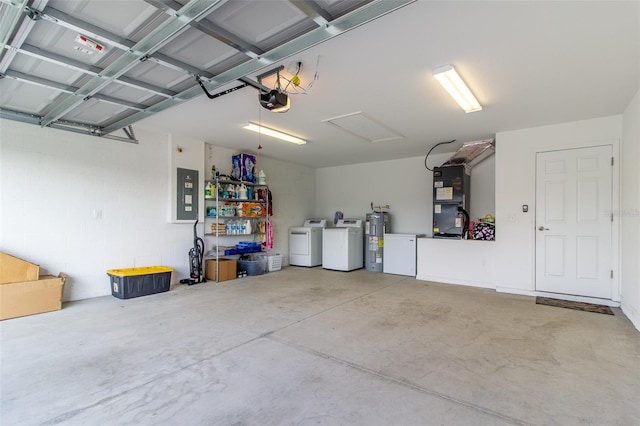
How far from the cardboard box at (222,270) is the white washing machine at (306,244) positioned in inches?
77.3

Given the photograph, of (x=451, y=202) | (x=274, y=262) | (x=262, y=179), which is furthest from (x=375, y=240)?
(x=262, y=179)

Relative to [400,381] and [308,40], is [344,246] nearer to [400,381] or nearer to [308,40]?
[400,381]

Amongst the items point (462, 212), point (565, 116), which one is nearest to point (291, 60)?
point (565, 116)

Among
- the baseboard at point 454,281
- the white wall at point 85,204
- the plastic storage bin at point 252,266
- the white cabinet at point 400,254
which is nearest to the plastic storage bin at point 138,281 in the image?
the white wall at point 85,204

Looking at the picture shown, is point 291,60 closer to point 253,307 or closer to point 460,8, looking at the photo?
point 460,8

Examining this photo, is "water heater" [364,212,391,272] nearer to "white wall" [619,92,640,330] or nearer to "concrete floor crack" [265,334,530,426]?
"white wall" [619,92,640,330]

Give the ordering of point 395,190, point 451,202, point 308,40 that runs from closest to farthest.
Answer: point 308,40, point 451,202, point 395,190

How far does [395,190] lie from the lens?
7.41 m

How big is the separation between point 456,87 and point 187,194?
467 cm

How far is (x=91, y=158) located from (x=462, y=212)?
6.29 m

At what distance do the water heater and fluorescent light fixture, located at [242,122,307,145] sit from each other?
2449 mm

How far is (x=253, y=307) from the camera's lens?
413 centimetres

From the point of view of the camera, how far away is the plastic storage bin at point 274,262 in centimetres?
684

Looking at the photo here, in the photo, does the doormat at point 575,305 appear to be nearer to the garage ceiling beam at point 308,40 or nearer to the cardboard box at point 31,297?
the garage ceiling beam at point 308,40
